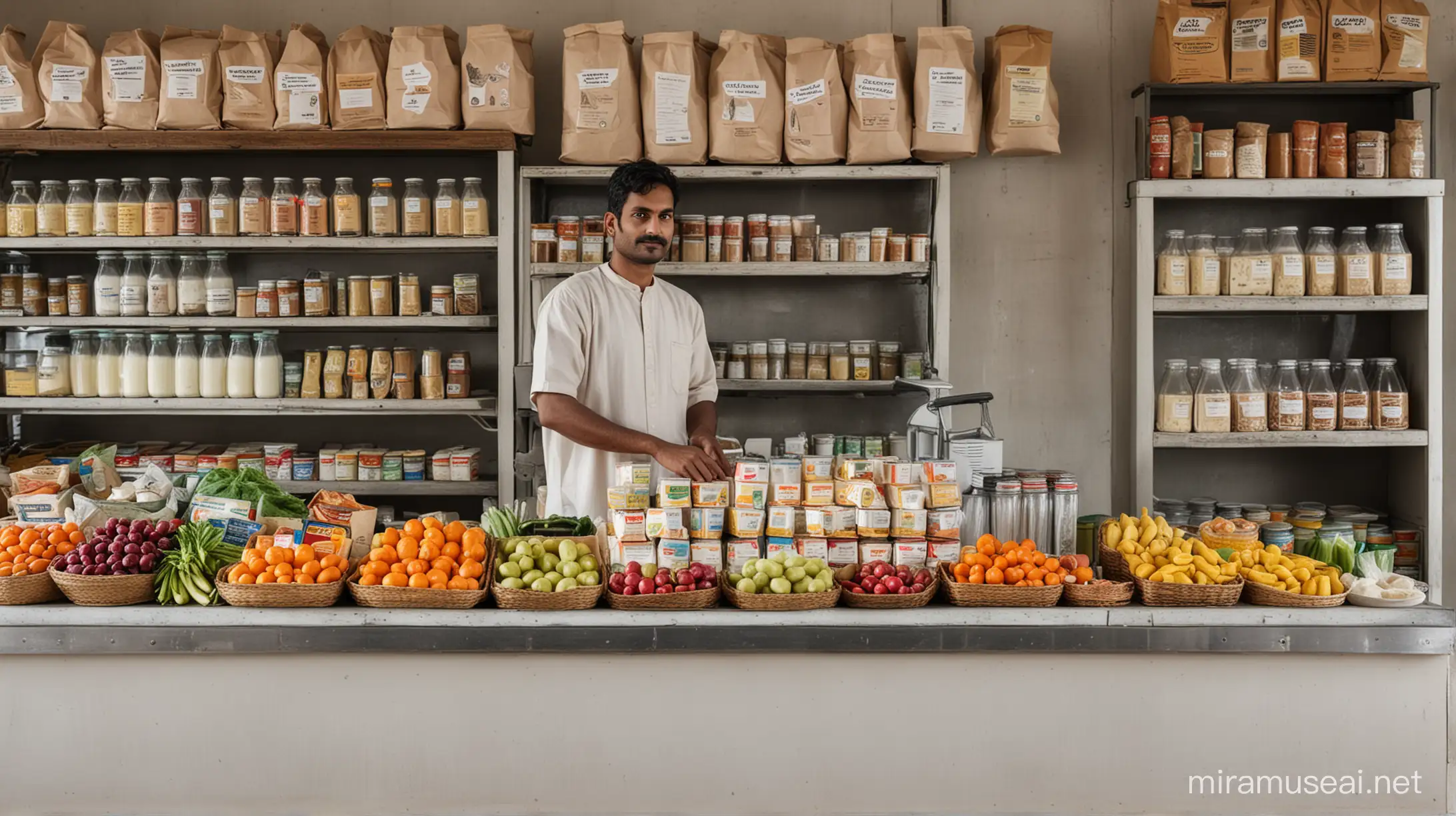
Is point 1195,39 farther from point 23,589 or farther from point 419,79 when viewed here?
point 23,589

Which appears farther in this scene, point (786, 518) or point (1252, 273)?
point (1252, 273)

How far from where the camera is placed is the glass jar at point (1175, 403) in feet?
12.8

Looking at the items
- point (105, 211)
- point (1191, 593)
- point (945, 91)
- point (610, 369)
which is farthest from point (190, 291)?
point (1191, 593)

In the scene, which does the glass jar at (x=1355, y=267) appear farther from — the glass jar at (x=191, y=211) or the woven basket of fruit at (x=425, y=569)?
the glass jar at (x=191, y=211)

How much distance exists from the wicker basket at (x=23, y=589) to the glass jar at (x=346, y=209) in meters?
1.86

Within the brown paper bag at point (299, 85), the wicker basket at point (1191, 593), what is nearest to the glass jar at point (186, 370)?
the brown paper bag at point (299, 85)

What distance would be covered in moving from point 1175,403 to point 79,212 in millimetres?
4067

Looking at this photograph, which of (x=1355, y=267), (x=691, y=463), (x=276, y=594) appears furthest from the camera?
(x=1355, y=267)

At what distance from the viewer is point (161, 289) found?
3.88m

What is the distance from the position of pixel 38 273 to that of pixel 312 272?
1.20 meters

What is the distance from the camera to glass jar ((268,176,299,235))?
12.6 ft

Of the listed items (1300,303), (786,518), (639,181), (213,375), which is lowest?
(786,518)

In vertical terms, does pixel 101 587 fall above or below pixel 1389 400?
below

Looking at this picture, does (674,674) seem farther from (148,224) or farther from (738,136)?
(148,224)
